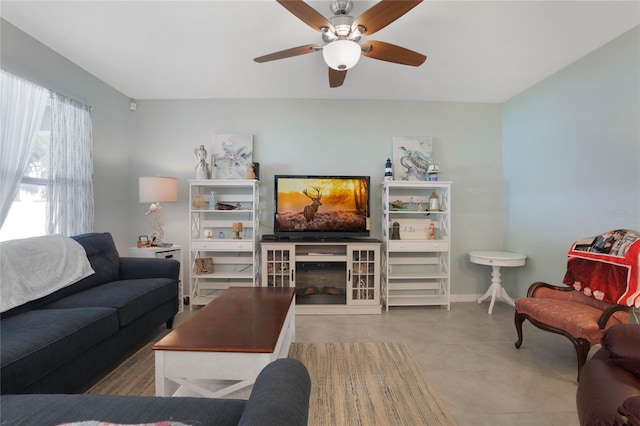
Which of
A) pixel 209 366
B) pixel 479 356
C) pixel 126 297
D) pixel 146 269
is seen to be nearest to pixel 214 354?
pixel 209 366

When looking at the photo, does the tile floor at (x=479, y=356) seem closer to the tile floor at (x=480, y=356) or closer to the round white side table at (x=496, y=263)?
the tile floor at (x=480, y=356)

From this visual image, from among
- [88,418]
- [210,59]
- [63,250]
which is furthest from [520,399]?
[210,59]

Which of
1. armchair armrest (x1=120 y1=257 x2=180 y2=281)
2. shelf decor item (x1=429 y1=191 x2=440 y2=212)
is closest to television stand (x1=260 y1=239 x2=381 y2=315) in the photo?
shelf decor item (x1=429 y1=191 x2=440 y2=212)

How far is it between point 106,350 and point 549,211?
4.24 m

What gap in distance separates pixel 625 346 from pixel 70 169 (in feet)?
13.9

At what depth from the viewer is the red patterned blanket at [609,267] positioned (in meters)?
1.99

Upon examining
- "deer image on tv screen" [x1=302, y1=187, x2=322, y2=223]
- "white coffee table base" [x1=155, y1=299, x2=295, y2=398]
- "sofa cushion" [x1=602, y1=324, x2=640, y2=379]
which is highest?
"deer image on tv screen" [x1=302, y1=187, x2=322, y2=223]

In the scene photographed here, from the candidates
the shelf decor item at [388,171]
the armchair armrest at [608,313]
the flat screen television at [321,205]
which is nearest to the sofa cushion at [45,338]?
the flat screen television at [321,205]

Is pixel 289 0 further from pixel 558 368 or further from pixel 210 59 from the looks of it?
pixel 558 368

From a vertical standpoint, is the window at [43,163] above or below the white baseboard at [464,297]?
above

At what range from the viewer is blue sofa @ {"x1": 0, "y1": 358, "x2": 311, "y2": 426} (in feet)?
2.74

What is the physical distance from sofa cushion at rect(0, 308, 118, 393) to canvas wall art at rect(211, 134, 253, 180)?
213 cm

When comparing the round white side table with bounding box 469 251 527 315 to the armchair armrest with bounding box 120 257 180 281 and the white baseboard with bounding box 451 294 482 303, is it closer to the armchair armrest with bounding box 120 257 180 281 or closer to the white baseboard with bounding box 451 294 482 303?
the white baseboard with bounding box 451 294 482 303

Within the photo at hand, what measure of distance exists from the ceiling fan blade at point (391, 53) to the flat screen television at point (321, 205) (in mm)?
1595
